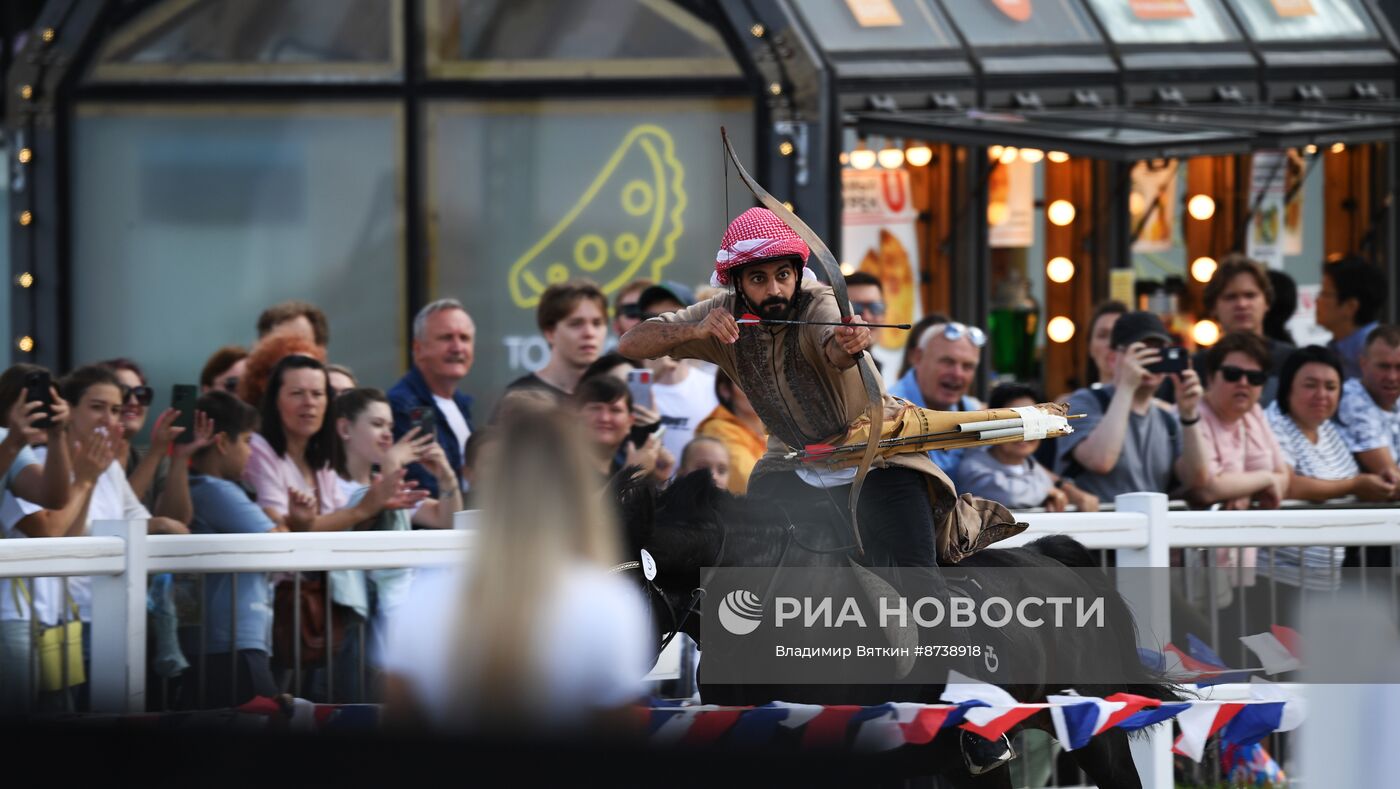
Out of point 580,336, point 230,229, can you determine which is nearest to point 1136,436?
point 580,336

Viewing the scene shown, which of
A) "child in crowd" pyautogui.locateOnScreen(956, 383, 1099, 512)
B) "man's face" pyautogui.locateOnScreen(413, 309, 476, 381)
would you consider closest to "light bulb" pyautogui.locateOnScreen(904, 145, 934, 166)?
"child in crowd" pyautogui.locateOnScreen(956, 383, 1099, 512)

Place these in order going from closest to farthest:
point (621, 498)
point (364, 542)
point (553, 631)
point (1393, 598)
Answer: point (553, 631) → point (621, 498) → point (364, 542) → point (1393, 598)

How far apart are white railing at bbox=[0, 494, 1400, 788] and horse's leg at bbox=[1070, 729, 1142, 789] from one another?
0.14 m

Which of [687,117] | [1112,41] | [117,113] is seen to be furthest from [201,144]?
[1112,41]

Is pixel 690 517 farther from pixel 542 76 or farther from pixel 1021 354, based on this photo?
pixel 1021 354

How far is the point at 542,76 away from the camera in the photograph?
474 inches

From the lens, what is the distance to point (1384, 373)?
8.67 metres

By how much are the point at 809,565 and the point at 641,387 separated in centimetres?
259

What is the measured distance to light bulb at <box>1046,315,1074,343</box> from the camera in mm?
13062

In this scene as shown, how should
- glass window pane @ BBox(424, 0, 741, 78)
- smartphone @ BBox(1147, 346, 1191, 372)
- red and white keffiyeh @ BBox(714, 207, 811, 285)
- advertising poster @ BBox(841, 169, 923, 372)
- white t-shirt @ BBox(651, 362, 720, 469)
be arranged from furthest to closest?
advertising poster @ BBox(841, 169, 923, 372), glass window pane @ BBox(424, 0, 741, 78), white t-shirt @ BBox(651, 362, 720, 469), smartphone @ BBox(1147, 346, 1191, 372), red and white keffiyeh @ BBox(714, 207, 811, 285)

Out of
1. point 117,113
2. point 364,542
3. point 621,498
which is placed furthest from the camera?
point 117,113

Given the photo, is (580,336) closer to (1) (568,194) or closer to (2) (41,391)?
(2) (41,391)

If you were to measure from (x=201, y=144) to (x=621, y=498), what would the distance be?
298 inches

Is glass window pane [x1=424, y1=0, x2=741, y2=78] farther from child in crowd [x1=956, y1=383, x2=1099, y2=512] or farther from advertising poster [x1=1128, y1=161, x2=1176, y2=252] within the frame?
child in crowd [x1=956, y1=383, x2=1099, y2=512]
